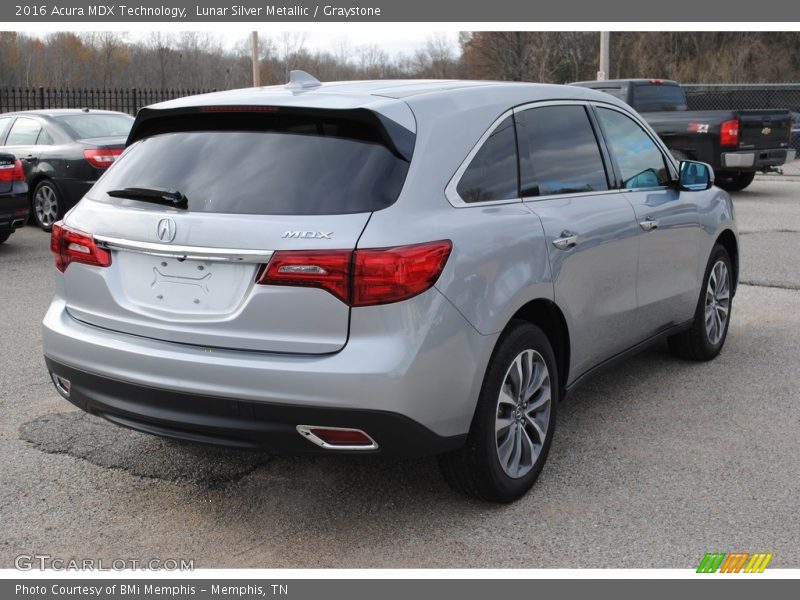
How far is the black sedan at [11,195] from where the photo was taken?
1049cm

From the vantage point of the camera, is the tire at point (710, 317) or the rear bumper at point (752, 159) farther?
the rear bumper at point (752, 159)

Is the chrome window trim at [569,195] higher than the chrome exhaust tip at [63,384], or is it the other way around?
the chrome window trim at [569,195]

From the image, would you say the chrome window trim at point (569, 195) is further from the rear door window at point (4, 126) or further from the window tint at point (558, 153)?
the rear door window at point (4, 126)

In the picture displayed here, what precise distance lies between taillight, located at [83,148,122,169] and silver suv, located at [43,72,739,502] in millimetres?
8212

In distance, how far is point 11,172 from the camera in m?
10.5

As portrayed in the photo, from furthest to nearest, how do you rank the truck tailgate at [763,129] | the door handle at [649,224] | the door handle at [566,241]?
1. the truck tailgate at [763,129]
2. the door handle at [649,224]
3. the door handle at [566,241]

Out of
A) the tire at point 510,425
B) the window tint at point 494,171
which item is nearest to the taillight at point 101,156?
the window tint at point 494,171

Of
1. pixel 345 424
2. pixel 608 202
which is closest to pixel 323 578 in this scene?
pixel 345 424

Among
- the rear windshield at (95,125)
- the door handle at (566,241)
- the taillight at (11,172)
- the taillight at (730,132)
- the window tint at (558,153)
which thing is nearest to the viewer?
the door handle at (566,241)

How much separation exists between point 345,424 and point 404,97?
4.47ft

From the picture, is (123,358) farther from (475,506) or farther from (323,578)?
(475,506)

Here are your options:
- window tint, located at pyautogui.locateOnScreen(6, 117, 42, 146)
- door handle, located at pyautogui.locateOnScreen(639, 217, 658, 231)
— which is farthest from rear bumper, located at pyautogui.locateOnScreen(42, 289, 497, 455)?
window tint, located at pyautogui.locateOnScreen(6, 117, 42, 146)

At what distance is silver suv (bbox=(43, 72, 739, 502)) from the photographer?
3.28m

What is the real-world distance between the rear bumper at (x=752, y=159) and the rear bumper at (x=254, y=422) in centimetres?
1310
